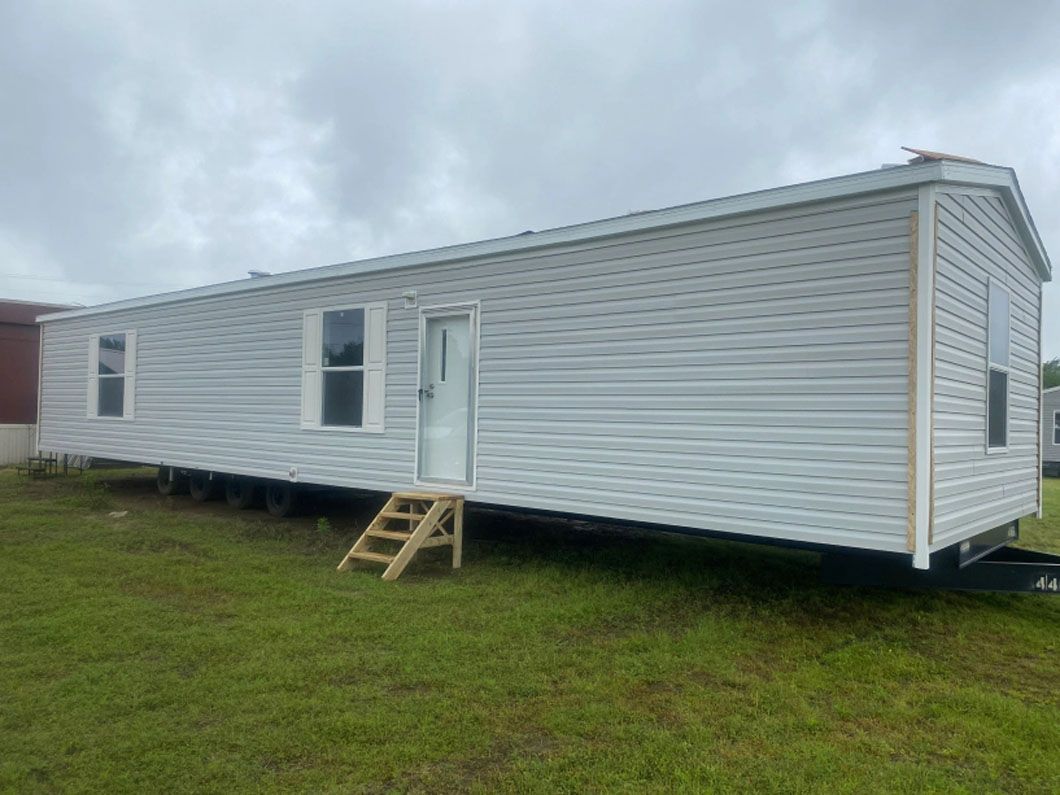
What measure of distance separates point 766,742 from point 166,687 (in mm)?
2882

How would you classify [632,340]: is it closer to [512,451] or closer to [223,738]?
[512,451]

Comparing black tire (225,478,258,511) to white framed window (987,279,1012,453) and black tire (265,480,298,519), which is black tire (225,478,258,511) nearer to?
black tire (265,480,298,519)

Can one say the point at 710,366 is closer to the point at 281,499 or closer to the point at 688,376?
the point at 688,376

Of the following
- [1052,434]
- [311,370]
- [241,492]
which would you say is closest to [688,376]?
[311,370]

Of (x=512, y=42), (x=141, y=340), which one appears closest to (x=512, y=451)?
(x=141, y=340)

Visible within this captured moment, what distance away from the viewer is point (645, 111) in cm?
A: 1655

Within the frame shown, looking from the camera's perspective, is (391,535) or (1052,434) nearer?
(391,535)

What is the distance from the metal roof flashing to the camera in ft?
15.8

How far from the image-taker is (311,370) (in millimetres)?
8703

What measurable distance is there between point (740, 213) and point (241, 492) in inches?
297

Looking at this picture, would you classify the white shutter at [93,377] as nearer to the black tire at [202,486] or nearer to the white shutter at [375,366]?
the black tire at [202,486]

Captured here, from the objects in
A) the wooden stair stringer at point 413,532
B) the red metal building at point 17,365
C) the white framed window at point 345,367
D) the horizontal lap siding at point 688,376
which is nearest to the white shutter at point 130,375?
the horizontal lap siding at point 688,376

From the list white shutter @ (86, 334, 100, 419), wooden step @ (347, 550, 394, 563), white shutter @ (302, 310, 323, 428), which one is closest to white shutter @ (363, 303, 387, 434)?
white shutter @ (302, 310, 323, 428)

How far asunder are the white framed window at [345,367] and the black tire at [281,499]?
1420 mm
